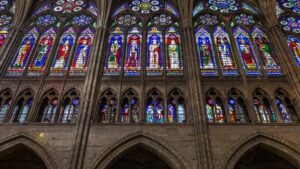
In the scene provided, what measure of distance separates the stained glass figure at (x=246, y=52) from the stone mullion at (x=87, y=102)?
668cm

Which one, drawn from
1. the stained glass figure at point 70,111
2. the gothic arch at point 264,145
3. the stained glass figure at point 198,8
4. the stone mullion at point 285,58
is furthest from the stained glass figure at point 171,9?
the gothic arch at point 264,145

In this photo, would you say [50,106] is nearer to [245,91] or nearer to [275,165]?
[245,91]

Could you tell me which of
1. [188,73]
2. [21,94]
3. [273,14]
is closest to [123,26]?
[188,73]

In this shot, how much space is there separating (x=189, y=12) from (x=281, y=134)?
806cm

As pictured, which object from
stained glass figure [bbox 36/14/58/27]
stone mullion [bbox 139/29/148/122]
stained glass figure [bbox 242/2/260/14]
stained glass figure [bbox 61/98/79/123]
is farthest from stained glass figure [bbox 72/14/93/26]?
stained glass figure [bbox 242/2/260/14]

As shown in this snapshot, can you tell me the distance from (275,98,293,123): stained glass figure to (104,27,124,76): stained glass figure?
274 inches

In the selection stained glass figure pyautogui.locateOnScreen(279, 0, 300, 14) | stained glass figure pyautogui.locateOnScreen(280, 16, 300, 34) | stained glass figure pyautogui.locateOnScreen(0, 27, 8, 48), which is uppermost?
stained glass figure pyautogui.locateOnScreen(279, 0, 300, 14)

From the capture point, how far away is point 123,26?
16266 millimetres

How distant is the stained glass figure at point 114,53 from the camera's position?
1385 centimetres

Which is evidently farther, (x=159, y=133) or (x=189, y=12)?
(x=189, y=12)

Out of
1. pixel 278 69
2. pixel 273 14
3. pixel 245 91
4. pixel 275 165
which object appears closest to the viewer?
pixel 275 165

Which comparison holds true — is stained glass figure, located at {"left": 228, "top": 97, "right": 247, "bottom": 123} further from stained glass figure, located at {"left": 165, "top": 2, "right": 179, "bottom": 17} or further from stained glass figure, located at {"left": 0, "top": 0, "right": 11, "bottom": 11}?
stained glass figure, located at {"left": 0, "top": 0, "right": 11, "bottom": 11}

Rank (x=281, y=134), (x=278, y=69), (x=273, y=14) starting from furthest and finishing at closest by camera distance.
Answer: (x=273, y=14) → (x=278, y=69) → (x=281, y=134)

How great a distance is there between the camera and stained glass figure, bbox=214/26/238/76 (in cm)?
1377
